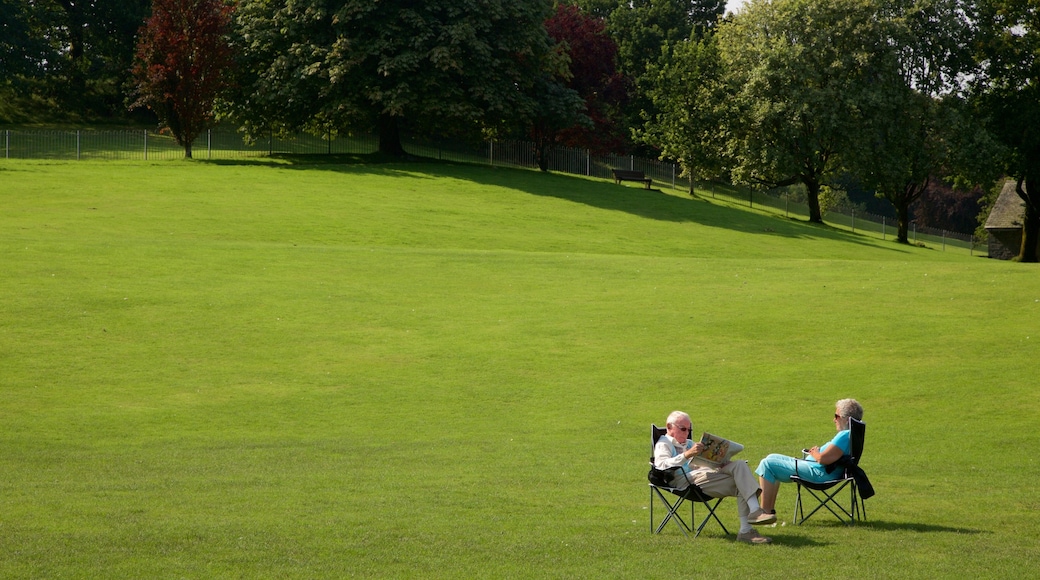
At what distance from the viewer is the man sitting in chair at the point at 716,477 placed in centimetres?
957

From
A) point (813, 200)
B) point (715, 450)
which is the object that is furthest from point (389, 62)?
point (715, 450)

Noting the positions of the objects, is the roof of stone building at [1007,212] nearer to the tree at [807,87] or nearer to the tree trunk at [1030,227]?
the tree trunk at [1030,227]

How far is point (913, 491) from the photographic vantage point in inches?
465

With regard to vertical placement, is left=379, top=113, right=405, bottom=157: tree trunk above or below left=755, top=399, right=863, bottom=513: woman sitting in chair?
above

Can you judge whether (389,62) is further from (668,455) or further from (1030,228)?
(668,455)

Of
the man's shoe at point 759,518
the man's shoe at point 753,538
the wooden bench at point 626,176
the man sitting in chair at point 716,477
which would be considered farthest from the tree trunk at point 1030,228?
the man's shoe at point 753,538

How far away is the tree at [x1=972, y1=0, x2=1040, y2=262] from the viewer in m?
59.2

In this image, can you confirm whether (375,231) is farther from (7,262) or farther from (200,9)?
(200,9)

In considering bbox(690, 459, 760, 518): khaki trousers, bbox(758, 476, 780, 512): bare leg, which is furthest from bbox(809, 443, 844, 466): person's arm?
bbox(690, 459, 760, 518): khaki trousers

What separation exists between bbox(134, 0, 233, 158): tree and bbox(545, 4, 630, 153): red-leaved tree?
28.8 meters

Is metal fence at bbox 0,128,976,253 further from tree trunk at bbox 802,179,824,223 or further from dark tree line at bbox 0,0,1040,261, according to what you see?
tree trunk at bbox 802,179,824,223

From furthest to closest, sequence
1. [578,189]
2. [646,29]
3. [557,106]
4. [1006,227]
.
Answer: [646,29], [1006,227], [557,106], [578,189]

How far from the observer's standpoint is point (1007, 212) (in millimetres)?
72375

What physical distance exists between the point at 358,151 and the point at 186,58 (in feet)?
54.7
